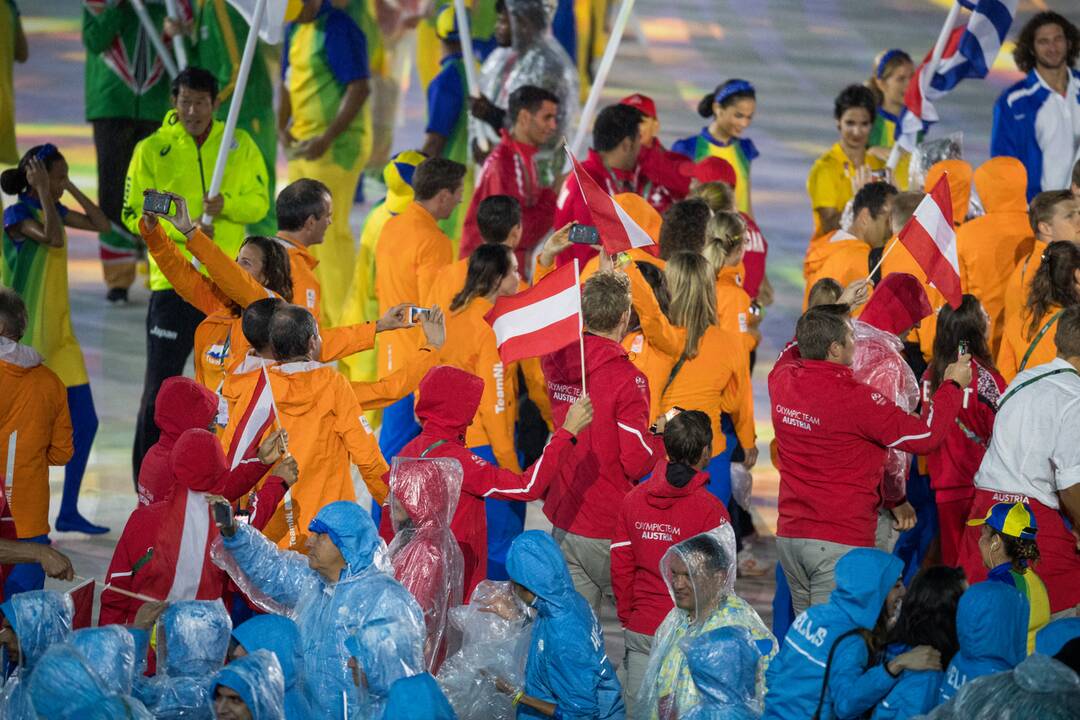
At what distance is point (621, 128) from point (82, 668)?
5.75 m

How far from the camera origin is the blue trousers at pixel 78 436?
9141 mm

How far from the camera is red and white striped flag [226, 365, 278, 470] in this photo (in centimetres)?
684

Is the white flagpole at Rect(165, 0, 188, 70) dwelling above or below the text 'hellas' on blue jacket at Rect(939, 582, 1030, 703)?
below

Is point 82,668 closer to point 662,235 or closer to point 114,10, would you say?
point 662,235

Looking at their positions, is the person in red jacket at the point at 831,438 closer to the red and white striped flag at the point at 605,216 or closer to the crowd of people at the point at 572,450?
the crowd of people at the point at 572,450

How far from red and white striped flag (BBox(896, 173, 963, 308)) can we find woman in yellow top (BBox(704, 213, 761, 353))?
1014 mm

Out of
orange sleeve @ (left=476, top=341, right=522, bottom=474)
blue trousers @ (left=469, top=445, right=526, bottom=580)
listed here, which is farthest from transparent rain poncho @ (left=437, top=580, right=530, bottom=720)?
orange sleeve @ (left=476, top=341, right=522, bottom=474)

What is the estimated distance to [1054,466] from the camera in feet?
21.6

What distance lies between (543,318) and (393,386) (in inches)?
31.6

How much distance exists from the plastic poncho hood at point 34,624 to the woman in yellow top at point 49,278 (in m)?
3.80

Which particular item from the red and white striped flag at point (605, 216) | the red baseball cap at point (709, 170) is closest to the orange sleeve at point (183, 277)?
the red and white striped flag at point (605, 216)

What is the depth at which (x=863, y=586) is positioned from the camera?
5.21 m

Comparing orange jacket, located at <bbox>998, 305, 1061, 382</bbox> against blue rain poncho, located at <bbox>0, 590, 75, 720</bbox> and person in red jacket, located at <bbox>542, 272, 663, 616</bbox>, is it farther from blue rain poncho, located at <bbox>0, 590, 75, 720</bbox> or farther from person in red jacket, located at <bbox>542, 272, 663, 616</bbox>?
blue rain poncho, located at <bbox>0, 590, 75, 720</bbox>

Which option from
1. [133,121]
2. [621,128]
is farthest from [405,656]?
[133,121]
